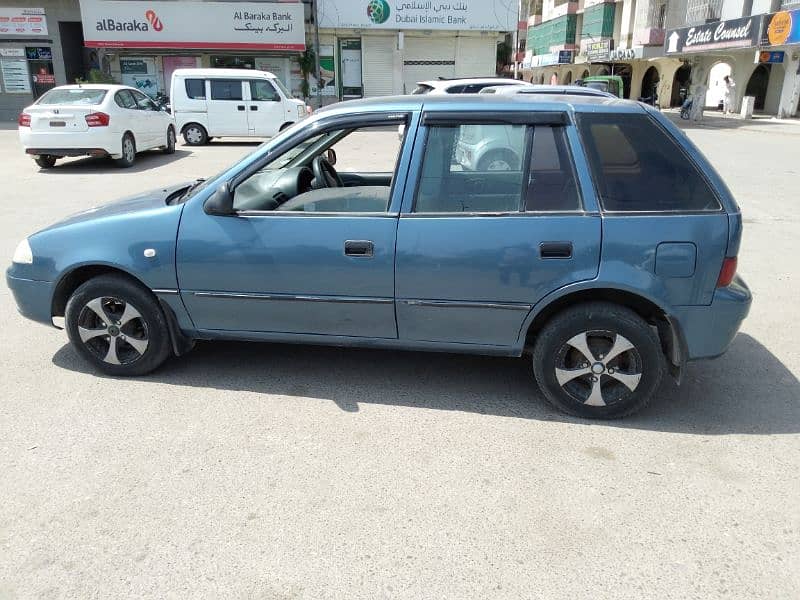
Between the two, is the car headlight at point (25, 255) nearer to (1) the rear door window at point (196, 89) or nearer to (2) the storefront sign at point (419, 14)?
(1) the rear door window at point (196, 89)

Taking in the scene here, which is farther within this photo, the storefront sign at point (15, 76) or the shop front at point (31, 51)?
the storefront sign at point (15, 76)

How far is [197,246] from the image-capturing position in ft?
12.0

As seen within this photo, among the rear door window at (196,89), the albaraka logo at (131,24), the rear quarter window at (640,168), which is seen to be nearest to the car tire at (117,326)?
the rear quarter window at (640,168)

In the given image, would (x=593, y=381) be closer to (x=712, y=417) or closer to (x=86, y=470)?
(x=712, y=417)

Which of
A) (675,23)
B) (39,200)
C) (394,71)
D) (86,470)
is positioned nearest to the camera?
(86,470)

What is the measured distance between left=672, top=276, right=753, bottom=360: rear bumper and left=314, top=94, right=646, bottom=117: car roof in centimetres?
110

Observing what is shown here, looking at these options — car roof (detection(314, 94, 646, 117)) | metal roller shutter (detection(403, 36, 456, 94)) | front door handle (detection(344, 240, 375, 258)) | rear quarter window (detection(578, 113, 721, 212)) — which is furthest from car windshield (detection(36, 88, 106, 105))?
metal roller shutter (detection(403, 36, 456, 94))

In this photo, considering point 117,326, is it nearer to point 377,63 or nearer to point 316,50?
point 316,50

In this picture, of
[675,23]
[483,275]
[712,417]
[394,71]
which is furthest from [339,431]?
[675,23]

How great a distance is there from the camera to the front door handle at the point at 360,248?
3.47 m

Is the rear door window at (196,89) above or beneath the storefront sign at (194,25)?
beneath

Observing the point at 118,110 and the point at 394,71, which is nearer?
the point at 118,110

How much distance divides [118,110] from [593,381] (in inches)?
491

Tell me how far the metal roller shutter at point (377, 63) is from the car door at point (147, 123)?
50.4 ft
